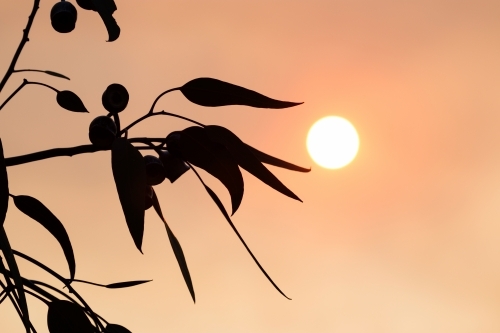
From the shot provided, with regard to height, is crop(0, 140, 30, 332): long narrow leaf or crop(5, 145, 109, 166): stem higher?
crop(5, 145, 109, 166): stem

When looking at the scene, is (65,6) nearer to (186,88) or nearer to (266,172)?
(186,88)

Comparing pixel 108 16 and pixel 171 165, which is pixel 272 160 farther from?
pixel 108 16

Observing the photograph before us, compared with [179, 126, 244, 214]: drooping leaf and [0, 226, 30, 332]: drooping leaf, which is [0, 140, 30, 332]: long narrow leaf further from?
[179, 126, 244, 214]: drooping leaf

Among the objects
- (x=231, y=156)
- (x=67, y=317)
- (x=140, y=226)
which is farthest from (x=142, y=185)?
(x=67, y=317)

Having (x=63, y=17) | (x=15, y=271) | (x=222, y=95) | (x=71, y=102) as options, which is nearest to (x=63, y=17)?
(x=63, y=17)

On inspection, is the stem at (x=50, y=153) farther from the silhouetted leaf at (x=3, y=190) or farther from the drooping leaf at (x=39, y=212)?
the drooping leaf at (x=39, y=212)

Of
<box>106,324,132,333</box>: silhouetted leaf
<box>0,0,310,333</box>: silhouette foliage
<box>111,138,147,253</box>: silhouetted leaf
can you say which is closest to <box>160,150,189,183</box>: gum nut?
<box>0,0,310,333</box>: silhouette foliage
